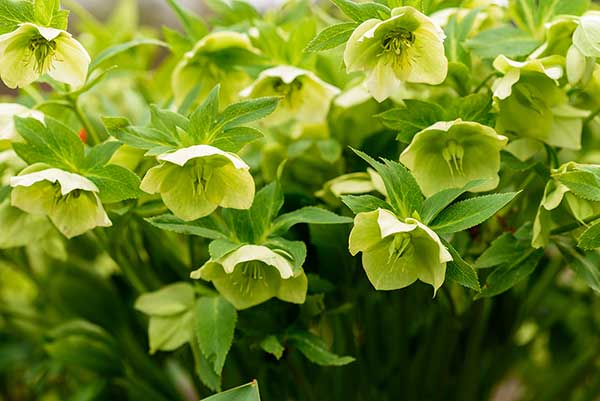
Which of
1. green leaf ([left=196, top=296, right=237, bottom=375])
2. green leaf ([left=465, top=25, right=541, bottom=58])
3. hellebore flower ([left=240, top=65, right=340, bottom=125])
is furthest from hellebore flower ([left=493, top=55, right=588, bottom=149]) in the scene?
green leaf ([left=196, top=296, right=237, bottom=375])

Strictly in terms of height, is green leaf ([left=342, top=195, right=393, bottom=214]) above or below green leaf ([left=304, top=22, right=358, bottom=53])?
below

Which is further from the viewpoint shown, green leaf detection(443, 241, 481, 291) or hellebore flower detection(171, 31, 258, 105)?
hellebore flower detection(171, 31, 258, 105)

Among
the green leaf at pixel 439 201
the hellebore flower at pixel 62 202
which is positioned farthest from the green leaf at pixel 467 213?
the hellebore flower at pixel 62 202

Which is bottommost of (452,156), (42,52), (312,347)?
(312,347)

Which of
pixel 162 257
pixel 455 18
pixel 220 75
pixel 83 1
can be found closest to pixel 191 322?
pixel 162 257

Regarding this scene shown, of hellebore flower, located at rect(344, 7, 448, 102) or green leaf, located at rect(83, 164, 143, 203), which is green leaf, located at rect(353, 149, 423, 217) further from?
green leaf, located at rect(83, 164, 143, 203)

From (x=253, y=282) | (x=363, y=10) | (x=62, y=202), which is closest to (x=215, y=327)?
(x=253, y=282)

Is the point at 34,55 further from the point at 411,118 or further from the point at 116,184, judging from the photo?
the point at 411,118
